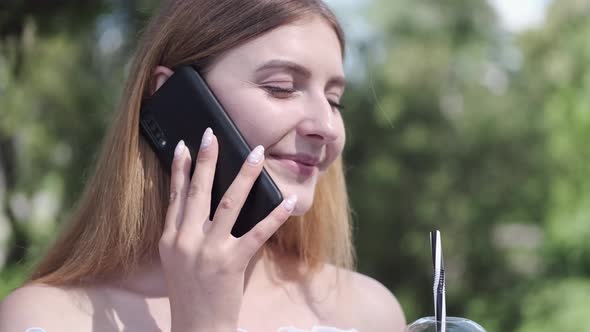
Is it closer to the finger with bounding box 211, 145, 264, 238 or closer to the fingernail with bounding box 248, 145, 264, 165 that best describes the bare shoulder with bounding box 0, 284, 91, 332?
the finger with bounding box 211, 145, 264, 238

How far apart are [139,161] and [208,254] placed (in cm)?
39

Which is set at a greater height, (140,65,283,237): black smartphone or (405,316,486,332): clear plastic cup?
(140,65,283,237): black smartphone

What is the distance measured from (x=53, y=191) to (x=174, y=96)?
3.32 m

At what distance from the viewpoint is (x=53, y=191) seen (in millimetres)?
4492

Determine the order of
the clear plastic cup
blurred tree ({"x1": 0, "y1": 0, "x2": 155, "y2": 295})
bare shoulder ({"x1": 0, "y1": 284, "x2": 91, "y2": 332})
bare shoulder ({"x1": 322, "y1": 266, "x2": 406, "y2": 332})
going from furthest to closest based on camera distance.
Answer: blurred tree ({"x1": 0, "y1": 0, "x2": 155, "y2": 295}) → bare shoulder ({"x1": 322, "y1": 266, "x2": 406, "y2": 332}) → bare shoulder ({"x1": 0, "y1": 284, "x2": 91, "y2": 332}) → the clear plastic cup

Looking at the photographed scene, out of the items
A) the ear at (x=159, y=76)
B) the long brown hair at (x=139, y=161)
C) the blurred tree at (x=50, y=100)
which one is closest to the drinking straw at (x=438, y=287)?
the long brown hair at (x=139, y=161)

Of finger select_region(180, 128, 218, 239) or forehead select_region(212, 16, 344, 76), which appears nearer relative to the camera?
finger select_region(180, 128, 218, 239)

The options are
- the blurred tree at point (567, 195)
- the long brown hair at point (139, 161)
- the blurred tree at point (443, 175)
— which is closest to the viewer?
the long brown hair at point (139, 161)

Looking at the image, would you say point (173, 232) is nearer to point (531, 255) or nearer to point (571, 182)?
point (571, 182)

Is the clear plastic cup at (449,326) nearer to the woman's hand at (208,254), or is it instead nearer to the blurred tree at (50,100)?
the woman's hand at (208,254)

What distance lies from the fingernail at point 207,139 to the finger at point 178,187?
56mm

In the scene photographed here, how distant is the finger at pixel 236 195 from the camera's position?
4.21ft

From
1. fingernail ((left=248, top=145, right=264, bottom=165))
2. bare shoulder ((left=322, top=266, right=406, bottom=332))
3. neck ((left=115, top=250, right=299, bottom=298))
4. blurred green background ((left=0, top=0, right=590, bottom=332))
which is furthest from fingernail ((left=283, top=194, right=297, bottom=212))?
blurred green background ((left=0, top=0, right=590, bottom=332))

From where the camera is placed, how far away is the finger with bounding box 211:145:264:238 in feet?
4.21
